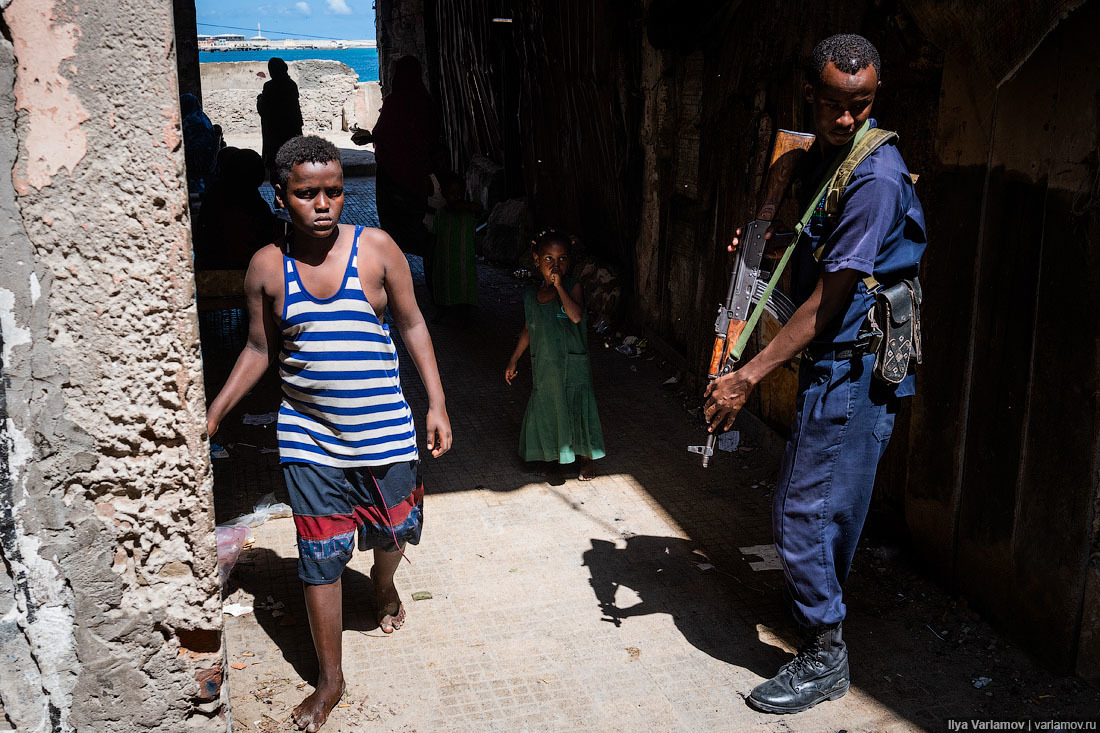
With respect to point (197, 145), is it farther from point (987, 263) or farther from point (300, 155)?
point (987, 263)

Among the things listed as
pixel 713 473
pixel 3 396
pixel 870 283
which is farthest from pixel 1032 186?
pixel 3 396

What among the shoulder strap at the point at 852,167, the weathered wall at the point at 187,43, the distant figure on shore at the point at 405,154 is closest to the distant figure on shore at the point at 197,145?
the weathered wall at the point at 187,43

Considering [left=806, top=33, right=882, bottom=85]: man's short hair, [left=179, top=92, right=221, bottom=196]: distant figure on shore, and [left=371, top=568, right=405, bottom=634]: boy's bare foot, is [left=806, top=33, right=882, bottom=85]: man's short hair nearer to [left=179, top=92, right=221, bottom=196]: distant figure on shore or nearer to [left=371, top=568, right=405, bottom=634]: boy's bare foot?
[left=371, top=568, right=405, bottom=634]: boy's bare foot

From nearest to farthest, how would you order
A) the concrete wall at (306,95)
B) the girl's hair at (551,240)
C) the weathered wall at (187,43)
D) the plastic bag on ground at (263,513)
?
the plastic bag on ground at (263,513) < the girl's hair at (551,240) < the weathered wall at (187,43) < the concrete wall at (306,95)

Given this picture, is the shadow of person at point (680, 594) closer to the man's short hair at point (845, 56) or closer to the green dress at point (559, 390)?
the green dress at point (559, 390)

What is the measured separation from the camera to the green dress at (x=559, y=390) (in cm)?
468

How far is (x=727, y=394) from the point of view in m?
2.82

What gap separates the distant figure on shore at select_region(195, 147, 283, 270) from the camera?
609 cm

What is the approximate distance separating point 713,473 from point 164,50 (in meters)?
3.50

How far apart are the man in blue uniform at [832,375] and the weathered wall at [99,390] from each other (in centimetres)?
157

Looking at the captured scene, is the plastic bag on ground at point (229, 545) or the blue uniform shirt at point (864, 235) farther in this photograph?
the plastic bag on ground at point (229, 545)

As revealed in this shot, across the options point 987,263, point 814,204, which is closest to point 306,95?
point 987,263

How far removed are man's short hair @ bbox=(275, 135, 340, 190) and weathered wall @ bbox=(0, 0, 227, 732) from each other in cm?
62

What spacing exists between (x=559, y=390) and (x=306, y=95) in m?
19.9
